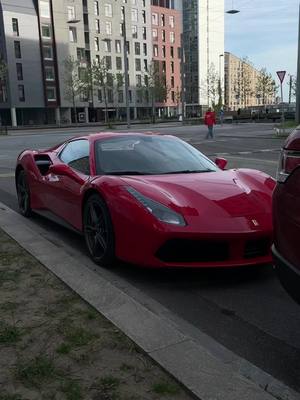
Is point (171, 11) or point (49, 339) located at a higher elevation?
point (171, 11)

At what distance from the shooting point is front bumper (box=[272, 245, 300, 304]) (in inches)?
102

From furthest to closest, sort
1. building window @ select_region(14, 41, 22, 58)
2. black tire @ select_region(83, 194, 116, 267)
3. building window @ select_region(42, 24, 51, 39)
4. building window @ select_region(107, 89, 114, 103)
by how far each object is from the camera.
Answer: building window @ select_region(107, 89, 114, 103)
building window @ select_region(42, 24, 51, 39)
building window @ select_region(14, 41, 22, 58)
black tire @ select_region(83, 194, 116, 267)

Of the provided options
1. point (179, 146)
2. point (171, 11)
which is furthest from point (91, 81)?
point (179, 146)

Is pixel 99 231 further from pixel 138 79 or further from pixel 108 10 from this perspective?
pixel 138 79

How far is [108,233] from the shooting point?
4.48m

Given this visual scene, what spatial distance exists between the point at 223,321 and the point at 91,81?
233 ft

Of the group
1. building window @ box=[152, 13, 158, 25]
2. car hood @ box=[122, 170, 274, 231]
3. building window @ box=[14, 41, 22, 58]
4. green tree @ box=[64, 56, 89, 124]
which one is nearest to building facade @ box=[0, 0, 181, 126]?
building window @ box=[14, 41, 22, 58]

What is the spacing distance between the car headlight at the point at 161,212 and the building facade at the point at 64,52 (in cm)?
6261

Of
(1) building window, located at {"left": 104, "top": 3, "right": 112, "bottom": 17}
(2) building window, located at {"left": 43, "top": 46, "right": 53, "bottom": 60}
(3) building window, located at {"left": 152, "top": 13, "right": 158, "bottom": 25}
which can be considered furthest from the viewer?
(3) building window, located at {"left": 152, "top": 13, "right": 158, "bottom": 25}

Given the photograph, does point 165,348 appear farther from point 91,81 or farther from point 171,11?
point 171,11

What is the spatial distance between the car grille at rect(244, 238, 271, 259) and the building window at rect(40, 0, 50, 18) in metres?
75.1

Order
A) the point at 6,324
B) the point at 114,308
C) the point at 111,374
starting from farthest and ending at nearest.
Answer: the point at 114,308 → the point at 6,324 → the point at 111,374

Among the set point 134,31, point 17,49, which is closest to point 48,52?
point 17,49

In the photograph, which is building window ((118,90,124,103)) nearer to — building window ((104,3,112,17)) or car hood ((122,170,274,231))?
building window ((104,3,112,17))
